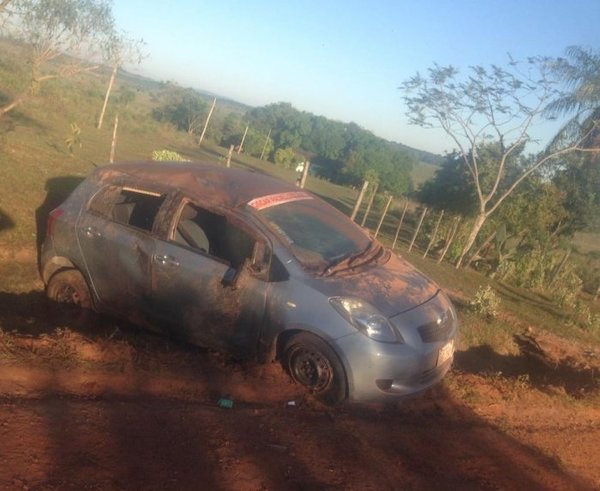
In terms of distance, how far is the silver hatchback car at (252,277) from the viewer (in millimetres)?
3947

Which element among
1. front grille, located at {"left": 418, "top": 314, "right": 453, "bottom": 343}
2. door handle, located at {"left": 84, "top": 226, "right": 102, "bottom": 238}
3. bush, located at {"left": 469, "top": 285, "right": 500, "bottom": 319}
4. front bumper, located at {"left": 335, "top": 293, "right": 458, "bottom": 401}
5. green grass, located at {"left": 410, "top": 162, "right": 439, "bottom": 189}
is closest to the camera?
front bumper, located at {"left": 335, "top": 293, "right": 458, "bottom": 401}

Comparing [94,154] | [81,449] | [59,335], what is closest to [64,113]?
[94,154]

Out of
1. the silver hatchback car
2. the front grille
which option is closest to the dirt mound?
the front grille

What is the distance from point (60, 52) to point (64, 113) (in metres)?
11.0

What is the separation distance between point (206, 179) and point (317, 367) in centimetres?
217

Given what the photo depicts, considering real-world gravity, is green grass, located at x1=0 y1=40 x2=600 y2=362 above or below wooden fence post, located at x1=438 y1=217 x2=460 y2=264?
below

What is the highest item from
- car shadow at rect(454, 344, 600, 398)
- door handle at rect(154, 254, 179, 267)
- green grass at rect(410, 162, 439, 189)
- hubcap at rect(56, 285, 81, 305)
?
green grass at rect(410, 162, 439, 189)

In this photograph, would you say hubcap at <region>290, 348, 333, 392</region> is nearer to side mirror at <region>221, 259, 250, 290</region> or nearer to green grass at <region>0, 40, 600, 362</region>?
side mirror at <region>221, 259, 250, 290</region>

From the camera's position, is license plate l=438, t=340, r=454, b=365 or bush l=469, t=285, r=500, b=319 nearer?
license plate l=438, t=340, r=454, b=365

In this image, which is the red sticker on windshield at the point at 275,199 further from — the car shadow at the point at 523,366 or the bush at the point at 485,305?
the bush at the point at 485,305

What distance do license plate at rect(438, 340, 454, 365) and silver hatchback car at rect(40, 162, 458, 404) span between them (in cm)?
1

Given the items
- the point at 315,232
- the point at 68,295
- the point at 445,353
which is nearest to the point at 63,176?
the point at 68,295

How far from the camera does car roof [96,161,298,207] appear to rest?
185 inches

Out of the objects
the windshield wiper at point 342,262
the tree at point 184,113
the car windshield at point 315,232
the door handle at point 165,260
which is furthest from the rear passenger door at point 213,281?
the tree at point 184,113
